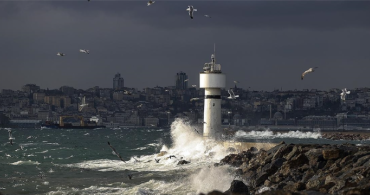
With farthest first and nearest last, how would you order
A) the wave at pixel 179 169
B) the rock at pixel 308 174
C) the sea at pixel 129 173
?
the sea at pixel 129 173
the wave at pixel 179 169
the rock at pixel 308 174

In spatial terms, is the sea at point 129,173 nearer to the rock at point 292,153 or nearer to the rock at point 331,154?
the rock at point 292,153

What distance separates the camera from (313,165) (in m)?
21.0

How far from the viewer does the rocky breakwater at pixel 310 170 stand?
16688mm

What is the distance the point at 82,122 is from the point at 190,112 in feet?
109

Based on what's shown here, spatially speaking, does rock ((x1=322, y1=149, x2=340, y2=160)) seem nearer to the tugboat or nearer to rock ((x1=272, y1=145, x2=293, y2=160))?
rock ((x1=272, y1=145, x2=293, y2=160))

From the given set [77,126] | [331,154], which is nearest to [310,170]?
[331,154]

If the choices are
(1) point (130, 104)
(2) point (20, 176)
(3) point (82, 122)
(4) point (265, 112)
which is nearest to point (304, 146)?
(2) point (20, 176)

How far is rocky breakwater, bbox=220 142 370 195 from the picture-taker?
1669 cm

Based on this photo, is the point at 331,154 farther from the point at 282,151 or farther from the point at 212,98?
the point at 212,98

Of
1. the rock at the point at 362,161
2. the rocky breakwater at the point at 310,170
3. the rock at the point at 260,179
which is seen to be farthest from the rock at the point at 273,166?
the rock at the point at 362,161

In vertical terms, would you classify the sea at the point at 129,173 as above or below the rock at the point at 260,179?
below

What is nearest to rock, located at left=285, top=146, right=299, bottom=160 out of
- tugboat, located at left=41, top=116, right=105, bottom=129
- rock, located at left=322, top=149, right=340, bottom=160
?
rock, located at left=322, top=149, right=340, bottom=160

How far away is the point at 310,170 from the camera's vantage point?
2012cm

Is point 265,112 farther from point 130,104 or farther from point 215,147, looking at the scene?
point 215,147
